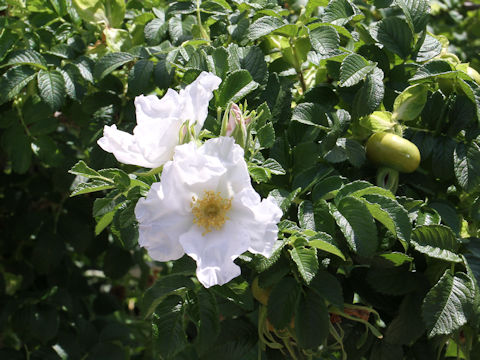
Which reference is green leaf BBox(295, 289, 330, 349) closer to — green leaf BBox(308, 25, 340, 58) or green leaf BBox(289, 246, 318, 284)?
green leaf BBox(289, 246, 318, 284)

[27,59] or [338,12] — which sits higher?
[338,12]

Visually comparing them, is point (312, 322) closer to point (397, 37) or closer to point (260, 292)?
point (260, 292)

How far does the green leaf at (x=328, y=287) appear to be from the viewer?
0.95 meters

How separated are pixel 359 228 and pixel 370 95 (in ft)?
0.85

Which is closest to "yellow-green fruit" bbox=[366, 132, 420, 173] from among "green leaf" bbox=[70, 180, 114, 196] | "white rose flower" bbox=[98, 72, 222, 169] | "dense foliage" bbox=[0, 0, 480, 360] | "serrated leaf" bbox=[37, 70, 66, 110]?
"dense foliage" bbox=[0, 0, 480, 360]

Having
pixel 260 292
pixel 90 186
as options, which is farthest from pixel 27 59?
pixel 260 292

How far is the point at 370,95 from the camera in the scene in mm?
1063

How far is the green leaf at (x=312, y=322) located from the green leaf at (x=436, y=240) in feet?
0.59

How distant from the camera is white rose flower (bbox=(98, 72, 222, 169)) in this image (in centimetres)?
85

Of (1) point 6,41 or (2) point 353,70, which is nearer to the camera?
(2) point 353,70

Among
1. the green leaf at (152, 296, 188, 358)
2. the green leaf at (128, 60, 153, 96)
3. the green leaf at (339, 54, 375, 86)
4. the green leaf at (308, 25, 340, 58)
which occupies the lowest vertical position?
the green leaf at (152, 296, 188, 358)

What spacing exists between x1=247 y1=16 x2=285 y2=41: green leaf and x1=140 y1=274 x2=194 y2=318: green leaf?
445mm

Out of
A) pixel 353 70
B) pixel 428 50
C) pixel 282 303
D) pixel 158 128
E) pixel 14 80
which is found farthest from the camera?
pixel 14 80

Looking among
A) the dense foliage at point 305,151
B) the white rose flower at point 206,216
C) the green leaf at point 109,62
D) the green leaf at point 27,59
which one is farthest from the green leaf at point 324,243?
the green leaf at point 27,59
